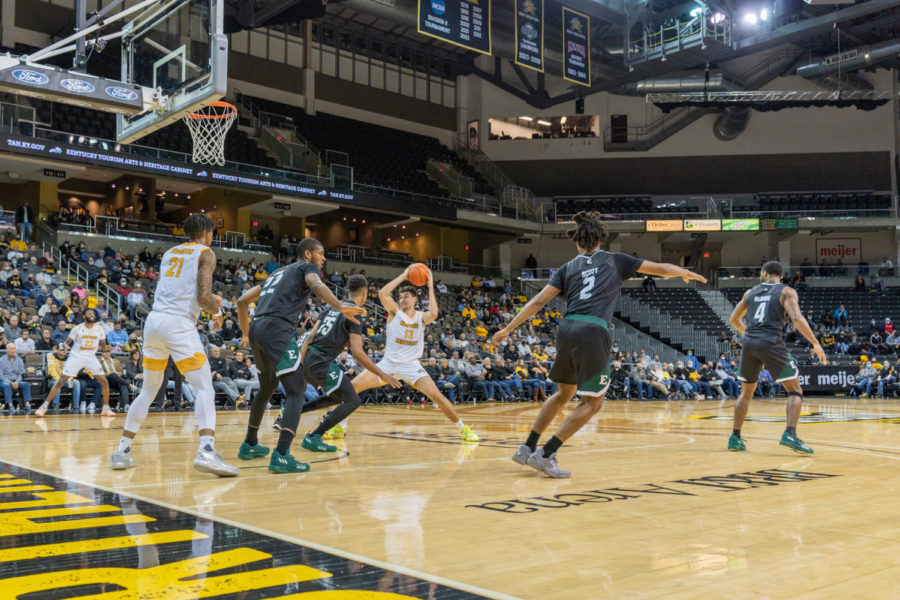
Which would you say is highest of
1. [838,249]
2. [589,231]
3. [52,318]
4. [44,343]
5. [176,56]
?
[838,249]

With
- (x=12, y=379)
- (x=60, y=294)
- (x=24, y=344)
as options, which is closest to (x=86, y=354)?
(x=12, y=379)

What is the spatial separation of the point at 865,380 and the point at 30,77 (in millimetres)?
23160

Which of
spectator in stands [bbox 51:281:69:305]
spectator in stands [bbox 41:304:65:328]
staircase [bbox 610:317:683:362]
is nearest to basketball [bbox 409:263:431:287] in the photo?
spectator in stands [bbox 41:304:65:328]

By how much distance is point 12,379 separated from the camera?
1346 centimetres

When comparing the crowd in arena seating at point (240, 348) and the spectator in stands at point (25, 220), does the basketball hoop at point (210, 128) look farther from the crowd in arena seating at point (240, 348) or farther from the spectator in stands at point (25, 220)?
the spectator in stands at point (25, 220)

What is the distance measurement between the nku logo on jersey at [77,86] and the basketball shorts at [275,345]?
6646mm

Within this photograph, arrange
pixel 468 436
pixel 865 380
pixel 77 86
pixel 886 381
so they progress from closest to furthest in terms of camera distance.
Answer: pixel 468 436
pixel 77 86
pixel 886 381
pixel 865 380

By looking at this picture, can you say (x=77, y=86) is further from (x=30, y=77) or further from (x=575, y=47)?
(x=575, y=47)

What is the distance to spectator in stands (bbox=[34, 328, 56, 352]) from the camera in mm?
15156

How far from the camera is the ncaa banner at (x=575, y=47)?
23.5 meters

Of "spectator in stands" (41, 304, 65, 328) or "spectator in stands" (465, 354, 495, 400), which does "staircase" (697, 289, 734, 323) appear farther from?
"spectator in stands" (41, 304, 65, 328)

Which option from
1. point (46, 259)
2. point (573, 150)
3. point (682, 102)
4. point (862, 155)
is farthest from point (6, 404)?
point (862, 155)

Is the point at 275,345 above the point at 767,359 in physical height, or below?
above

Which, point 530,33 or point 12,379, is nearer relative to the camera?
point 12,379
